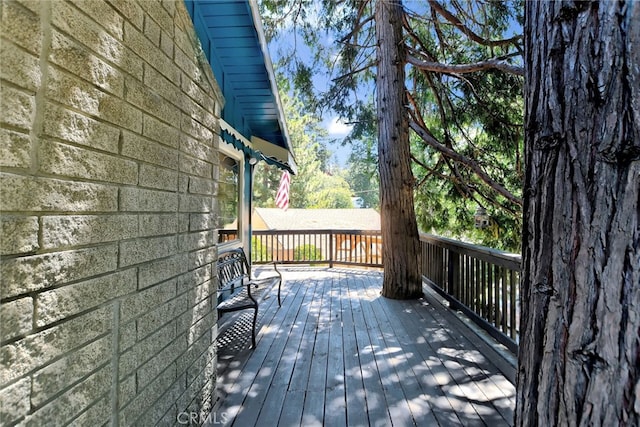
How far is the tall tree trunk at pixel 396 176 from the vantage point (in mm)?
4906

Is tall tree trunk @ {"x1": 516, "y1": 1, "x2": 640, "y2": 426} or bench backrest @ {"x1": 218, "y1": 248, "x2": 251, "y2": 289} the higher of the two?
tall tree trunk @ {"x1": 516, "y1": 1, "x2": 640, "y2": 426}

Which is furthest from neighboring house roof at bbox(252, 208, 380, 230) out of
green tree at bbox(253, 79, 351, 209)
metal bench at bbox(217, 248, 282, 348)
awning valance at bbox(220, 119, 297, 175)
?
metal bench at bbox(217, 248, 282, 348)

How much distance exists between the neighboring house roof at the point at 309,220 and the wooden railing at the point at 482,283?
43.2ft

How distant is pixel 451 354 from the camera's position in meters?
2.91

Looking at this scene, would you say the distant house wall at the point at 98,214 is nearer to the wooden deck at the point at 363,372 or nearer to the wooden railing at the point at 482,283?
the wooden deck at the point at 363,372

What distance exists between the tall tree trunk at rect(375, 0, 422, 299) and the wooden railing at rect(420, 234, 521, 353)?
0.39 m

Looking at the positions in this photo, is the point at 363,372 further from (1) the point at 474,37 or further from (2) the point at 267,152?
(1) the point at 474,37

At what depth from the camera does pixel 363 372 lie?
2.57m

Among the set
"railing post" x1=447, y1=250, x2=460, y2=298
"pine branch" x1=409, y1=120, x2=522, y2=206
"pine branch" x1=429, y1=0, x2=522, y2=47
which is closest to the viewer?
"railing post" x1=447, y1=250, x2=460, y2=298

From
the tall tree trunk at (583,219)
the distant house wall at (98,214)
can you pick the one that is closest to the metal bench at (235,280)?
the distant house wall at (98,214)

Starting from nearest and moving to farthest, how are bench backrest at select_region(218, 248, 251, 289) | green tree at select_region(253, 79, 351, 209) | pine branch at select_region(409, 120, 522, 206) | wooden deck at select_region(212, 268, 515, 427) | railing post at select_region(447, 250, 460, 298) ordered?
wooden deck at select_region(212, 268, 515, 427), bench backrest at select_region(218, 248, 251, 289), railing post at select_region(447, 250, 460, 298), pine branch at select_region(409, 120, 522, 206), green tree at select_region(253, 79, 351, 209)

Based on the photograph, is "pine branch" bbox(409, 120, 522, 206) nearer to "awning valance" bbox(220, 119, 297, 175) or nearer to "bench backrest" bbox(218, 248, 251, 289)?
"awning valance" bbox(220, 119, 297, 175)

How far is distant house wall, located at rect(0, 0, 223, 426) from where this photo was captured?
85cm

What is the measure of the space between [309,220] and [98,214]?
59.8 ft
